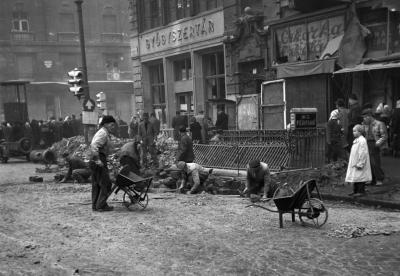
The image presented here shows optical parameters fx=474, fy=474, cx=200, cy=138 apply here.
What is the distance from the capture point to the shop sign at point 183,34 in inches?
840

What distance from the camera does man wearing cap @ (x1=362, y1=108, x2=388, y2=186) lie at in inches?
398

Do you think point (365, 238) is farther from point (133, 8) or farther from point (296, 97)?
point (133, 8)

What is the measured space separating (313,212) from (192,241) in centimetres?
203

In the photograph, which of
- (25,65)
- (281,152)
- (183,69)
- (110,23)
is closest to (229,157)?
(281,152)

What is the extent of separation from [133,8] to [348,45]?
16.6 m

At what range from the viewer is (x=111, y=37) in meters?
48.9

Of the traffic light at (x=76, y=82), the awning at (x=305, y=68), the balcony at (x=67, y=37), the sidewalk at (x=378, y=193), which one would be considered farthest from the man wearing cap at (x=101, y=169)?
the balcony at (x=67, y=37)

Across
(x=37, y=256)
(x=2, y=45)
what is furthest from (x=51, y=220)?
Answer: (x=2, y=45)

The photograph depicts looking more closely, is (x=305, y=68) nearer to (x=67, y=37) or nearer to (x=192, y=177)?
(x=192, y=177)

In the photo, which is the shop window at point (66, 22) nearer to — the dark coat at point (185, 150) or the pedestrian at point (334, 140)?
the dark coat at point (185, 150)

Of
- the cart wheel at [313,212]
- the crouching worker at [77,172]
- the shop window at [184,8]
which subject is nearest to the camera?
Result: the cart wheel at [313,212]

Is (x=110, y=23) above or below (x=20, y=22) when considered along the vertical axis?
above

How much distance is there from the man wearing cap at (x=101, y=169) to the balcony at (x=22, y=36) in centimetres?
3921

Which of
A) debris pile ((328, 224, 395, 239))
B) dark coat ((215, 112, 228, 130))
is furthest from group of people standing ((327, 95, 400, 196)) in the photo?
dark coat ((215, 112, 228, 130))
